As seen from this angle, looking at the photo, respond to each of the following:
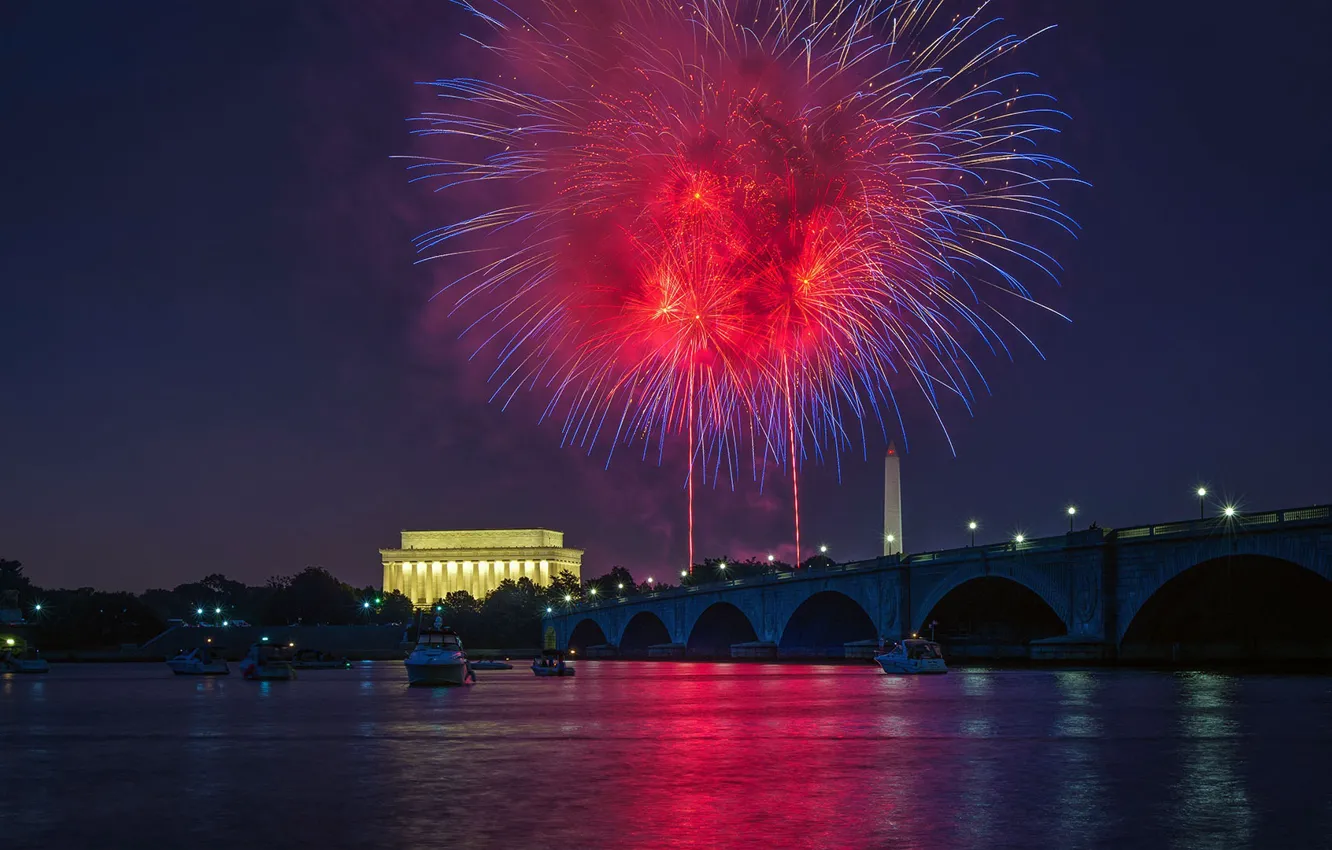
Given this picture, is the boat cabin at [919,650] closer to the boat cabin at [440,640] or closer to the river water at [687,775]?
the boat cabin at [440,640]

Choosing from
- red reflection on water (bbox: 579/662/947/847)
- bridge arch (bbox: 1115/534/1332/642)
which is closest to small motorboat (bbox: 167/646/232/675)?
bridge arch (bbox: 1115/534/1332/642)

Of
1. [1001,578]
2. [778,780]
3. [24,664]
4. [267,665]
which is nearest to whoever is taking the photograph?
[778,780]

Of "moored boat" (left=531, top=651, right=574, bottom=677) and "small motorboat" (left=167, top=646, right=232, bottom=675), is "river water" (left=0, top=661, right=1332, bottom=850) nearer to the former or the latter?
"moored boat" (left=531, top=651, right=574, bottom=677)

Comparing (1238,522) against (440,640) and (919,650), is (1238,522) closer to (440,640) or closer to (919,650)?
(919,650)

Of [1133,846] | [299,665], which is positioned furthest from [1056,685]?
[299,665]

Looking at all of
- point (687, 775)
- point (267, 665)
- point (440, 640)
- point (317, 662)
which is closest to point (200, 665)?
point (267, 665)

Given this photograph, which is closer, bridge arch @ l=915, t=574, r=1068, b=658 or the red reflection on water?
the red reflection on water

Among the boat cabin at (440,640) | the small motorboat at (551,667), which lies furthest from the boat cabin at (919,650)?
the boat cabin at (440,640)
